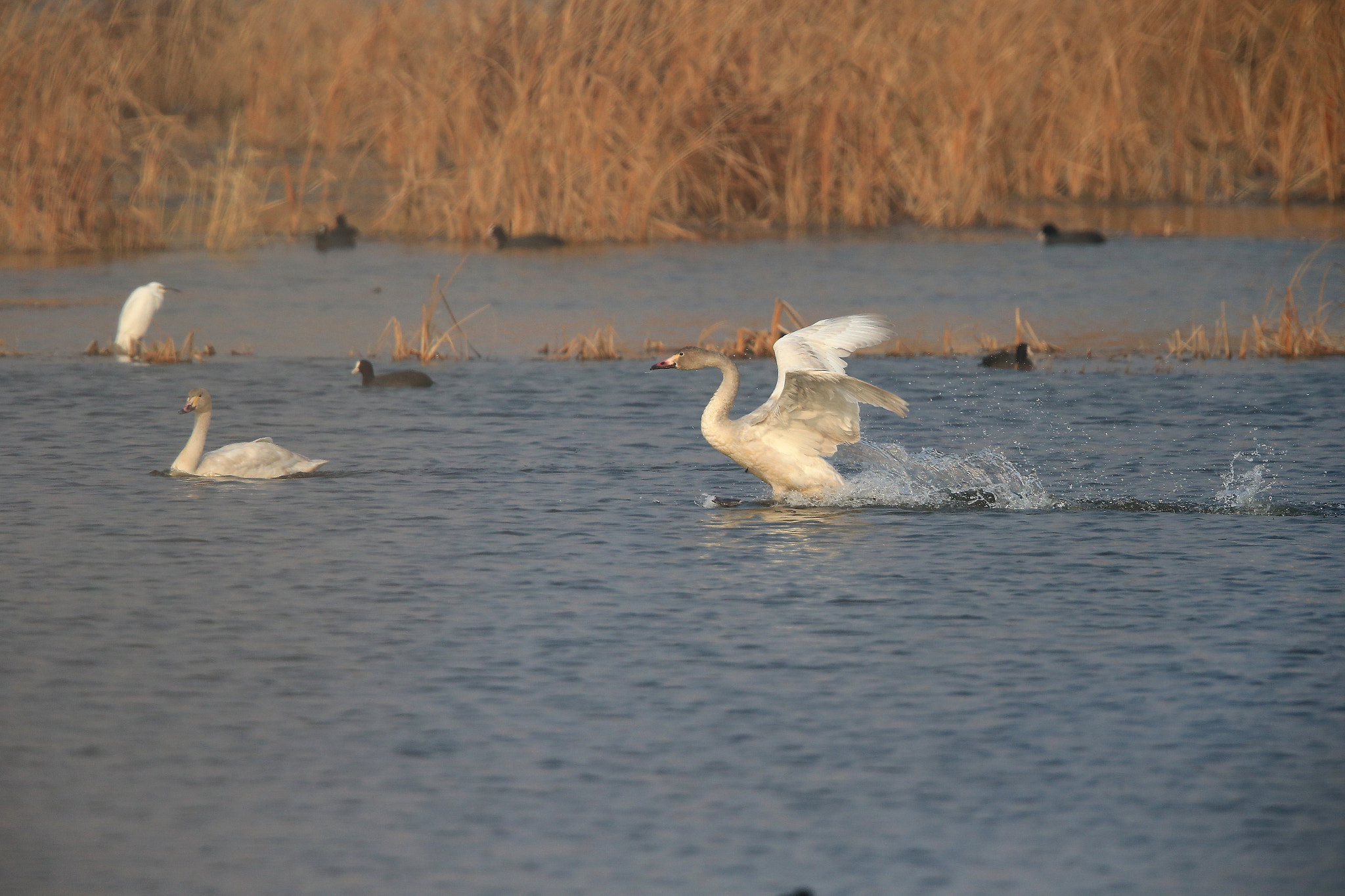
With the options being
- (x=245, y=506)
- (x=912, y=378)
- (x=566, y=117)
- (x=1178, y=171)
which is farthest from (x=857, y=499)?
(x=1178, y=171)

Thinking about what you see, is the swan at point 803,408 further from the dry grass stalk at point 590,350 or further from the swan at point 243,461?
the dry grass stalk at point 590,350

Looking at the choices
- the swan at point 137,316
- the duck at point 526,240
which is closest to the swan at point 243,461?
the swan at point 137,316

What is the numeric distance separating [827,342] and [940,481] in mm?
1569

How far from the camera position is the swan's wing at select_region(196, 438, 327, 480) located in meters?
10.9

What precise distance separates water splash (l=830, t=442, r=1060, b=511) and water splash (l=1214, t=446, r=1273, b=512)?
0.90 m

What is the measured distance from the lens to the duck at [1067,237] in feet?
72.3

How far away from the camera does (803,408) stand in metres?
9.98

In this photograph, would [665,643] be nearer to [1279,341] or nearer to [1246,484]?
[1246,484]

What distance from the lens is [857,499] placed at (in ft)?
34.1

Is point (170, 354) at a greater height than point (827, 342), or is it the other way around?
point (827, 342)

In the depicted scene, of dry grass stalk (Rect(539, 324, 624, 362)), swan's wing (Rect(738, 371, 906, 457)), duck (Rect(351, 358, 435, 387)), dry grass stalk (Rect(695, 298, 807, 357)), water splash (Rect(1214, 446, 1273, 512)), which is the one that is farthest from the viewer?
dry grass stalk (Rect(539, 324, 624, 362))

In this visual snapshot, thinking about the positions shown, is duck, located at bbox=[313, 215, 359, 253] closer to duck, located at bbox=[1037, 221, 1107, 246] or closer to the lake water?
the lake water

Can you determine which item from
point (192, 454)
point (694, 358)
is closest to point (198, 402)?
point (192, 454)

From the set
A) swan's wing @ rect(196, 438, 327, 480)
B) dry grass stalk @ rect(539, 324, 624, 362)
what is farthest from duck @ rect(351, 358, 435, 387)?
swan's wing @ rect(196, 438, 327, 480)
